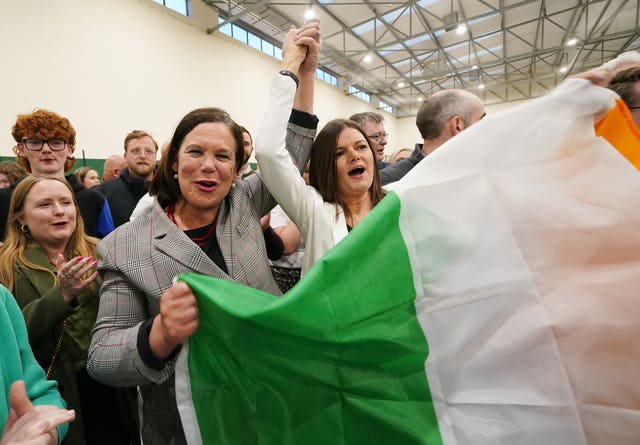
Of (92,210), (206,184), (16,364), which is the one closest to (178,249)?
(206,184)

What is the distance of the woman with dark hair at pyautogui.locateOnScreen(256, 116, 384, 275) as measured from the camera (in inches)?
49.3

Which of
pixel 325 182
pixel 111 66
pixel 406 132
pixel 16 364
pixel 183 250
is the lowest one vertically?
pixel 16 364

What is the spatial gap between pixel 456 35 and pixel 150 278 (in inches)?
447

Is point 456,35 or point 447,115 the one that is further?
point 456,35

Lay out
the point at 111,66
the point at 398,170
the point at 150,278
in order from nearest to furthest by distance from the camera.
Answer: the point at 150,278, the point at 398,170, the point at 111,66

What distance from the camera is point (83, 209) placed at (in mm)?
2273

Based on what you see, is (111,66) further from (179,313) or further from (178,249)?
(179,313)

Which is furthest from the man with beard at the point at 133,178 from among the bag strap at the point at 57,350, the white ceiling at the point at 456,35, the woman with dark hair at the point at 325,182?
the white ceiling at the point at 456,35

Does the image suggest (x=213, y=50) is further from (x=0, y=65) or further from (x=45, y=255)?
(x=45, y=255)

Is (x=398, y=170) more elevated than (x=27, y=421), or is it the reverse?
(x=398, y=170)

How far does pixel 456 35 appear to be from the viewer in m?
9.76

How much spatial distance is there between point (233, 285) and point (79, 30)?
6895mm

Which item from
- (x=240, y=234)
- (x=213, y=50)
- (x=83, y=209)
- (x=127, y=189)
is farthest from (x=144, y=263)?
(x=213, y=50)

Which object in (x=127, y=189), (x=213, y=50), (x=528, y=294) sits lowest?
(x=528, y=294)
